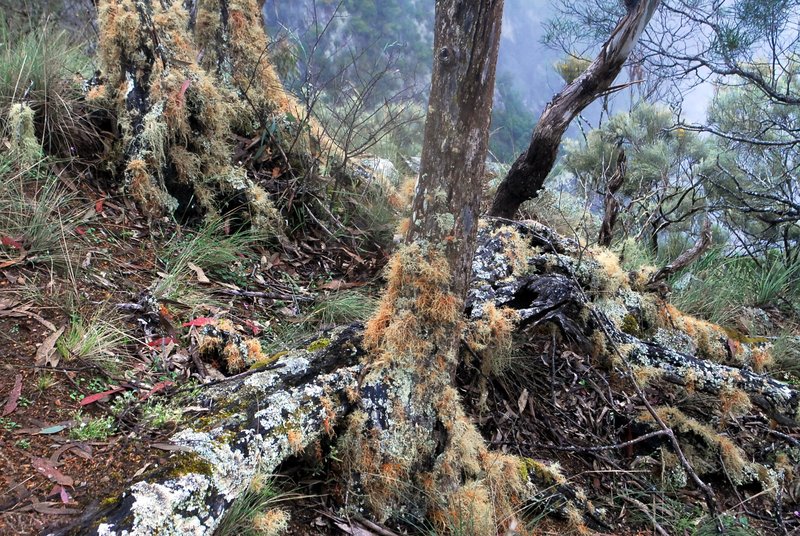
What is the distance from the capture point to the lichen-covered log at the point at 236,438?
1695 mm

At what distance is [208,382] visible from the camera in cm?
256

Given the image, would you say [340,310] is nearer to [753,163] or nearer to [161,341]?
[161,341]

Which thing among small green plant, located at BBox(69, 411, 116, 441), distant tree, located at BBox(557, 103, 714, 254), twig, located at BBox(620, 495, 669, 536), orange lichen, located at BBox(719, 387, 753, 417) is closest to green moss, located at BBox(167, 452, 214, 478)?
small green plant, located at BBox(69, 411, 116, 441)

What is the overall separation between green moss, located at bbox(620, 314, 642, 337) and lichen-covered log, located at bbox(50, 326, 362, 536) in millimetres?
1983

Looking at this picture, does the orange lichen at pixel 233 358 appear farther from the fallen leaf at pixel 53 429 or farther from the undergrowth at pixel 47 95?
the undergrowth at pixel 47 95

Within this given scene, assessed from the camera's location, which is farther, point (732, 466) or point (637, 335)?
point (637, 335)

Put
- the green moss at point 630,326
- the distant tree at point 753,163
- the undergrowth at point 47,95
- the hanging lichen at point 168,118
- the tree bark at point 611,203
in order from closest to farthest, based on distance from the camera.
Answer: the green moss at point 630,326
the undergrowth at point 47,95
the hanging lichen at point 168,118
the tree bark at point 611,203
the distant tree at point 753,163

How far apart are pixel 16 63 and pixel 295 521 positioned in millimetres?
3692

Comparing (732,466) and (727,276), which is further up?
(727,276)

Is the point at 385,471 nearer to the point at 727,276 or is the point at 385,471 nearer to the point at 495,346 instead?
the point at 495,346

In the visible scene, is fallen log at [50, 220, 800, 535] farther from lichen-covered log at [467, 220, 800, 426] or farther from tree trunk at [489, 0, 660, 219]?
tree trunk at [489, 0, 660, 219]

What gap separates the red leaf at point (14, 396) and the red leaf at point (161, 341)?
624mm

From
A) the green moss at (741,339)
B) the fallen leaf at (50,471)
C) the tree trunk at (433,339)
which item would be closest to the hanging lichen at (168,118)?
the tree trunk at (433,339)

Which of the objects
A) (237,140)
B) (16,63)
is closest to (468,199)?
(237,140)
